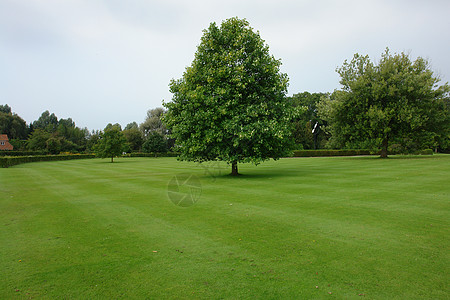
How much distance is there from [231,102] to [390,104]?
1289 inches

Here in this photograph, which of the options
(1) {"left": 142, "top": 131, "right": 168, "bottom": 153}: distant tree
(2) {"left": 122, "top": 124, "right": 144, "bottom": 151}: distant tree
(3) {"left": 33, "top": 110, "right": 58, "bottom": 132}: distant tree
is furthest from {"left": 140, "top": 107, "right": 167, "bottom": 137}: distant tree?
(3) {"left": 33, "top": 110, "right": 58, "bottom": 132}: distant tree

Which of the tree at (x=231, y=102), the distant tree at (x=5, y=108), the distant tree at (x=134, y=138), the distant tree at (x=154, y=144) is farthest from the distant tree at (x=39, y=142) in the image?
the distant tree at (x=5, y=108)

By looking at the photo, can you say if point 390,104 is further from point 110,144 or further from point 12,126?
point 12,126

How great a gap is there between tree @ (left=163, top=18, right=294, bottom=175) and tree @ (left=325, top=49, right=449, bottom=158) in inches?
1025

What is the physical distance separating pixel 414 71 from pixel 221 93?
39.7m

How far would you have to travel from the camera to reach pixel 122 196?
592 inches

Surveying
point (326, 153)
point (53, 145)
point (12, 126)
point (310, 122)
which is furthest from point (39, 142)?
point (310, 122)

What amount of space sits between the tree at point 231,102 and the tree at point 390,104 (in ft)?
85.5

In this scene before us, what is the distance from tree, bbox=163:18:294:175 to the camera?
2136cm

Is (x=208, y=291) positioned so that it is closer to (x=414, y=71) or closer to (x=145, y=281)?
(x=145, y=281)

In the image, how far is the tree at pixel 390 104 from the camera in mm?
41500

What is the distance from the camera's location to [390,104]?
4238 cm

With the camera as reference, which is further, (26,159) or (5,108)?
(5,108)

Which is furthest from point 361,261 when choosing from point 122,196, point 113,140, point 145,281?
point 113,140
